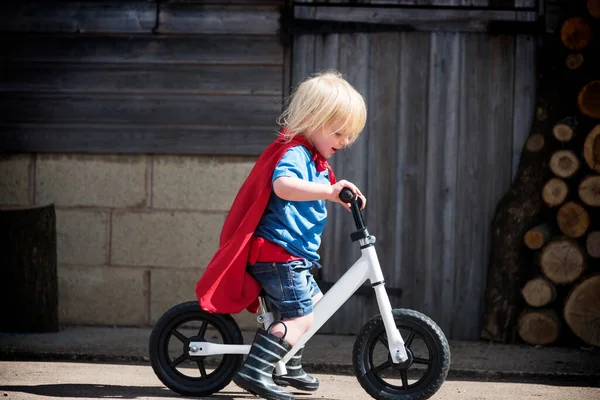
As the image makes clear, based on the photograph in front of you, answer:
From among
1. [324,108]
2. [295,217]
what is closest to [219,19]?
[324,108]

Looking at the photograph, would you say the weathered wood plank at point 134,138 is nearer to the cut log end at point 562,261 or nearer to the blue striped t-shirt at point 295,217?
the cut log end at point 562,261

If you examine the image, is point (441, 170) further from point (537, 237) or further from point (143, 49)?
point (143, 49)

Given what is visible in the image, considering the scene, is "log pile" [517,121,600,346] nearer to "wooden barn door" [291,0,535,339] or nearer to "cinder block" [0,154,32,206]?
"wooden barn door" [291,0,535,339]

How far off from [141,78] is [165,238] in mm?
1055

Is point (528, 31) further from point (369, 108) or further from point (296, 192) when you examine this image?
point (296, 192)

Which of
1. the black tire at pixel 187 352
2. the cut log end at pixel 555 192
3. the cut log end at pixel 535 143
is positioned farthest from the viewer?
the cut log end at pixel 535 143

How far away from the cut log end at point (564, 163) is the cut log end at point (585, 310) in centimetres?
63

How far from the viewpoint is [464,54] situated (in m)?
5.82

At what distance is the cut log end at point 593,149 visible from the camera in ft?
17.6

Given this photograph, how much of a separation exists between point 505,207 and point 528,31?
111cm

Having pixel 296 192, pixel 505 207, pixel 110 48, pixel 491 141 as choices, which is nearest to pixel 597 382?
pixel 505 207

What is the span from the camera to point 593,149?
5367 millimetres

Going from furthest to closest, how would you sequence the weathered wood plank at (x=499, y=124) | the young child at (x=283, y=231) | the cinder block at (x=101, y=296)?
the cinder block at (x=101, y=296), the weathered wood plank at (x=499, y=124), the young child at (x=283, y=231)

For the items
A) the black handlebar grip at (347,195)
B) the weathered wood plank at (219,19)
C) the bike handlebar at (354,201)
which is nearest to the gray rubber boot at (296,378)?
the bike handlebar at (354,201)
